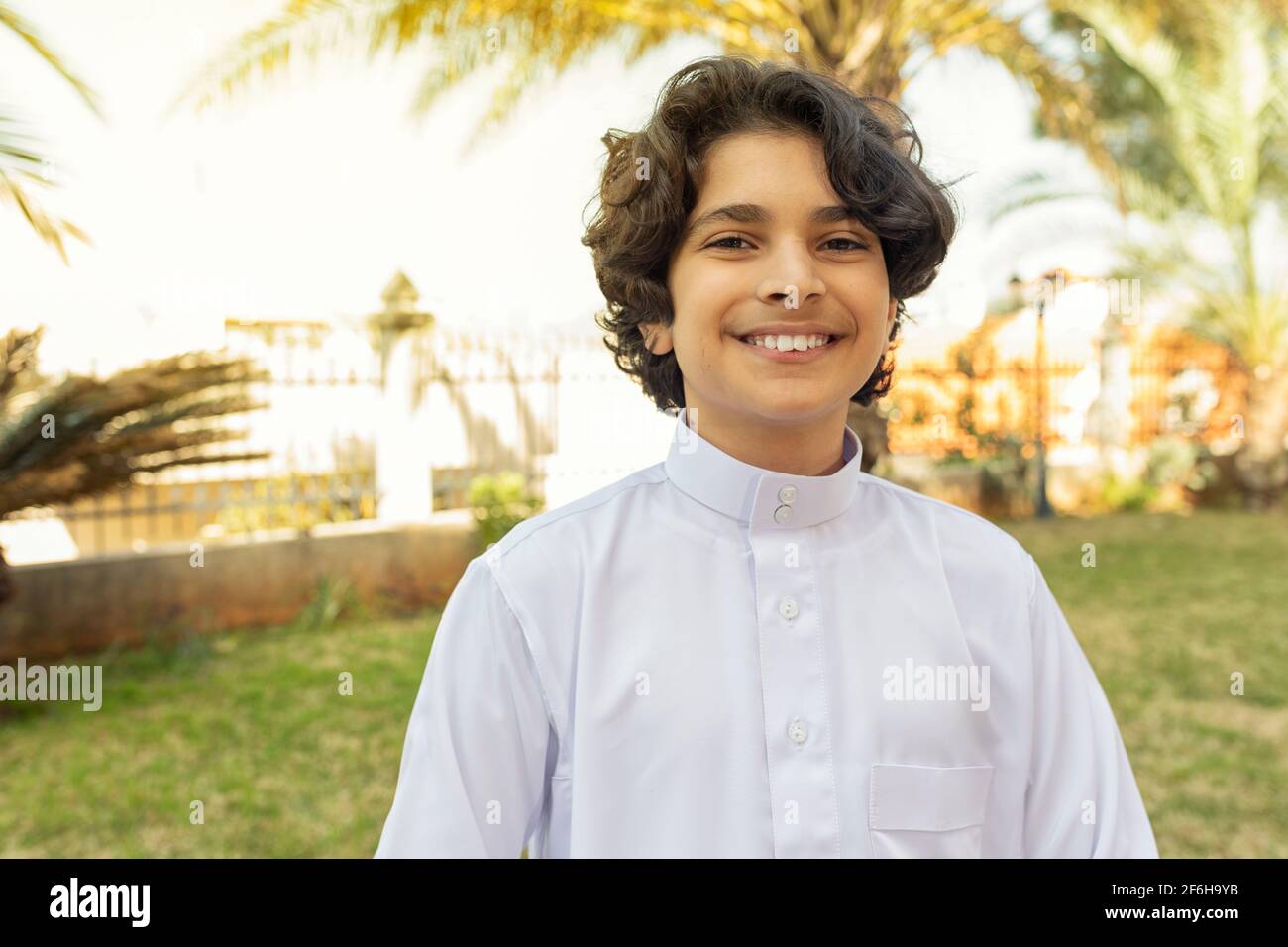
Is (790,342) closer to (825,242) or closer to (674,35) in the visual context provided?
(825,242)

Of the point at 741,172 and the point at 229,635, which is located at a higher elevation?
the point at 741,172

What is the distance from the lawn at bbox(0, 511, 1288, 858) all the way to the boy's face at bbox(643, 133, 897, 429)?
271 centimetres

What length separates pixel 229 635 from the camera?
620cm

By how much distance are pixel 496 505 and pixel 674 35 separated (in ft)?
9.94

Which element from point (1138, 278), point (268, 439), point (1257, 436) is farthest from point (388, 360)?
point (1257, 436)

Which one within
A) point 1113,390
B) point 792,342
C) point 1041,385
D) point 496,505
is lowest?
point 792,342

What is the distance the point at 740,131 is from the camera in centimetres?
153

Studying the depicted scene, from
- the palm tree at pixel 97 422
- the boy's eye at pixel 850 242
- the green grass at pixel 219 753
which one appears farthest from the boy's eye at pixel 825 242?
the palm tree at pixel 97 422

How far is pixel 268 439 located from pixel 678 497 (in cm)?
621

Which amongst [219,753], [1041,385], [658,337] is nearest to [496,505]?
[219,753]

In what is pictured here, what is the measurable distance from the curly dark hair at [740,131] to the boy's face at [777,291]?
0.03 m

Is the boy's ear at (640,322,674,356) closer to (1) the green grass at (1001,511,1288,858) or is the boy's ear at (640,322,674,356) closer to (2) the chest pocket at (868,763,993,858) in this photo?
(2) the chest pocket at (868,763,993,858)

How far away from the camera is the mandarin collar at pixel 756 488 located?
4.82 feet

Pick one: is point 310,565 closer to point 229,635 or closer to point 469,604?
point 229,635
